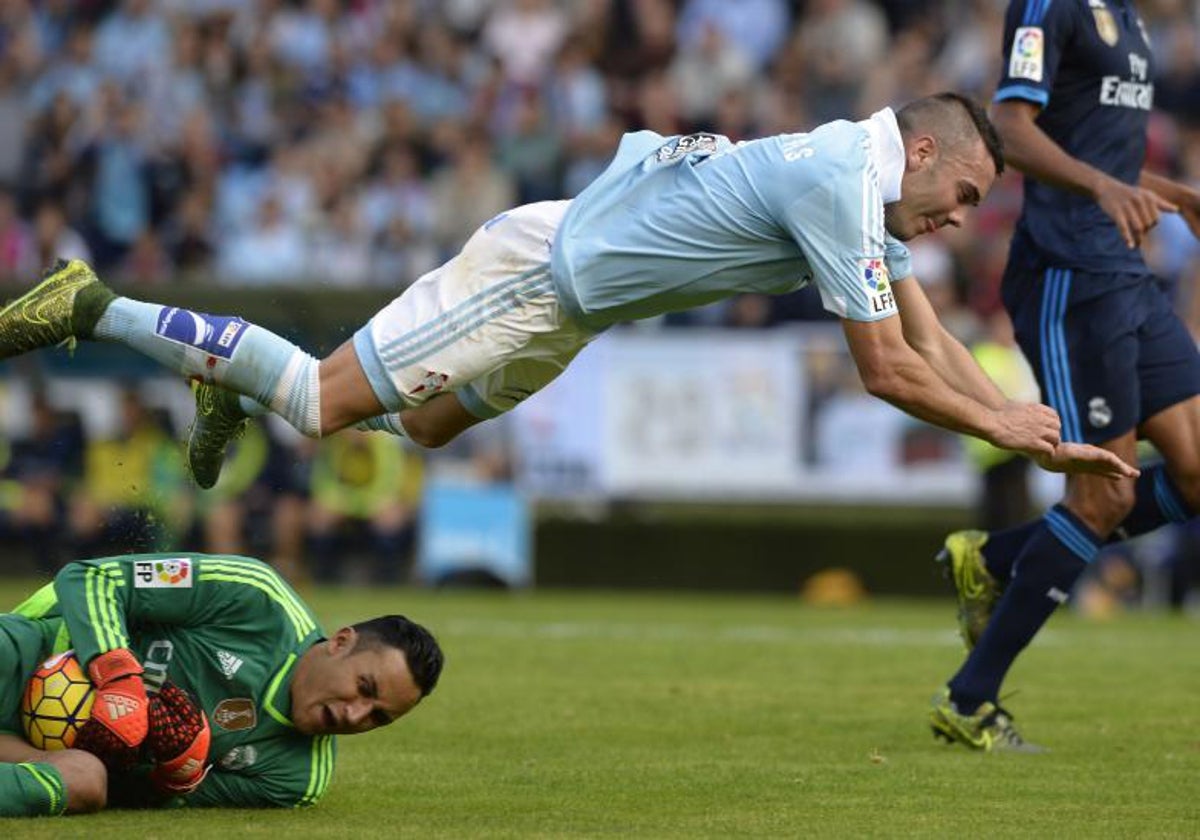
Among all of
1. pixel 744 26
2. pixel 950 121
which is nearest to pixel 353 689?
pixel 950 121

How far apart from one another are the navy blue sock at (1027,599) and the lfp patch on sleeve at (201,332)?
2.94 metres

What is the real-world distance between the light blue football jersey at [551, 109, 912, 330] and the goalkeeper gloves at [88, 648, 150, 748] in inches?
69.9

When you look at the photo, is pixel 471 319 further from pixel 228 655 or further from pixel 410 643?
pixel 228 655

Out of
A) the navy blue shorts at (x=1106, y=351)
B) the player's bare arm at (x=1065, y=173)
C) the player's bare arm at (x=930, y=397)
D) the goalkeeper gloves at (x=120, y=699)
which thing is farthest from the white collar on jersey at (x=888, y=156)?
the goalkeeper gloves at (x=120, y=699)

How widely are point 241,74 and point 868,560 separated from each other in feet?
29.9

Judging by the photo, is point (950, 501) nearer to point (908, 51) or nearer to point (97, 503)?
point (908, 51)

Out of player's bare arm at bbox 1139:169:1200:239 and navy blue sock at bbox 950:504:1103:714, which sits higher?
player's bare arm at bbox 1139:169:1200:239

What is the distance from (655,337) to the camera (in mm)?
16484

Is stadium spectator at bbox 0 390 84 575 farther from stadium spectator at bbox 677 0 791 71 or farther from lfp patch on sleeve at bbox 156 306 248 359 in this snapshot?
lfp patch on sleeve at bbox 156 306 248 359

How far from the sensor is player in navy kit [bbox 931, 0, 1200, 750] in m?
7.91

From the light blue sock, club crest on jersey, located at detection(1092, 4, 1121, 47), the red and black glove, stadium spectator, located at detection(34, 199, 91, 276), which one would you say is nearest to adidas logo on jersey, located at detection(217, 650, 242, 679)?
the red and black glove

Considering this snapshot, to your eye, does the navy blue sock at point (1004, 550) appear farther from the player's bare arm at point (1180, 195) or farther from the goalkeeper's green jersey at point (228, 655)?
the goalkeeper's green jersey at point (228, 655)

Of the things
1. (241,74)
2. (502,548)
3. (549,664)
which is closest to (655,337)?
(502,548)

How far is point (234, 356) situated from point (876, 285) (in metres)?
1.96
